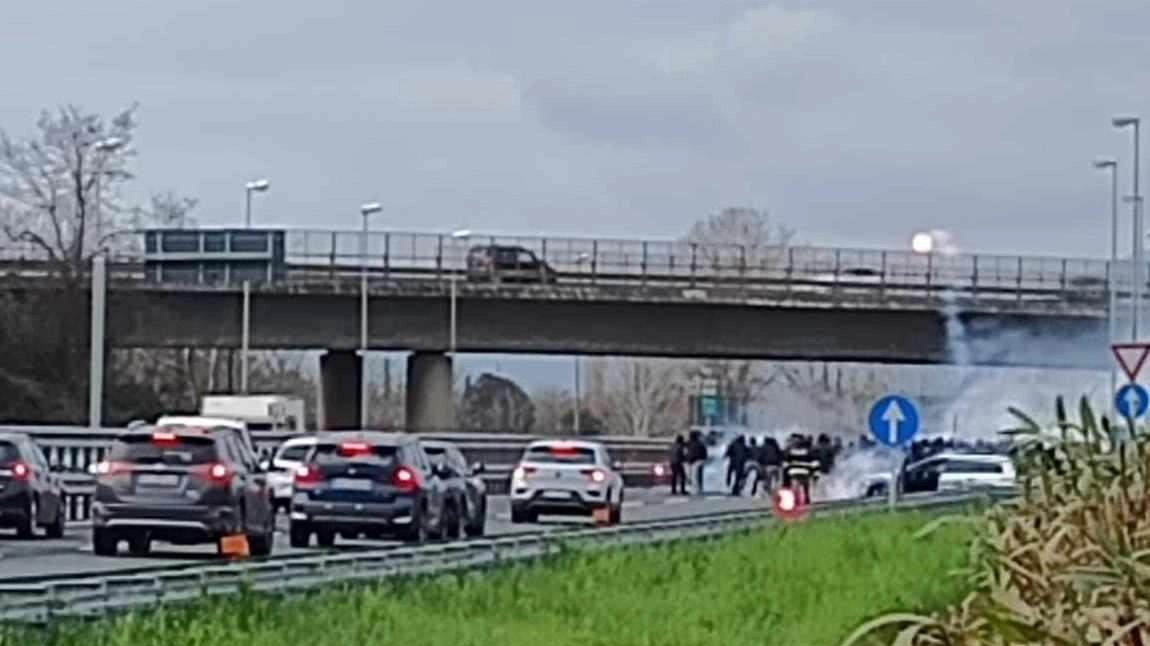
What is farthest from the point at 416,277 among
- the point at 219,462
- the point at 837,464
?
the point at 219,462

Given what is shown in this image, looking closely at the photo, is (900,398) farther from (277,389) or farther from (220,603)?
(277,389)

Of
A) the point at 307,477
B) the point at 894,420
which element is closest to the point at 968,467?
the point at 894,420

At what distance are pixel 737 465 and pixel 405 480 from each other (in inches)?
1220

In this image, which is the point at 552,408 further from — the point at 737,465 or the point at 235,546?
the point at 235,546

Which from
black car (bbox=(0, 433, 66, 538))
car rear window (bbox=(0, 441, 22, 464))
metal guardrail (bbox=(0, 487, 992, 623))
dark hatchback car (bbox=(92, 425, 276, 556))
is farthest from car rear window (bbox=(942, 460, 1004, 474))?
metal guardrail (bbox=(0, 487, 992, 623))

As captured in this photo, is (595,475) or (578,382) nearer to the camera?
(595,475)

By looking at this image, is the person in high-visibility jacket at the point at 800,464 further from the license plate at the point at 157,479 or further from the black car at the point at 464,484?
the license plate at the point at 157,479

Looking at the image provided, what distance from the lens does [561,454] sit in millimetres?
51906

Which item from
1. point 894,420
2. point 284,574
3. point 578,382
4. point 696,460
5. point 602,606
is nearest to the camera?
point 602,606

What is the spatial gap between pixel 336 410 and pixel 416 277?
29.0ft

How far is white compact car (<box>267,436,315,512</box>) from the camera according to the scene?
48625 millimetres

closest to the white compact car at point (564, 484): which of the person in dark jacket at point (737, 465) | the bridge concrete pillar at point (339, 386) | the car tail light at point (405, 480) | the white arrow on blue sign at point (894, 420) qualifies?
the white arrow on blue sign at point (894, 420)

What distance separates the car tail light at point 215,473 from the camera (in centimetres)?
3525

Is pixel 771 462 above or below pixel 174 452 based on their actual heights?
below
